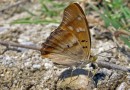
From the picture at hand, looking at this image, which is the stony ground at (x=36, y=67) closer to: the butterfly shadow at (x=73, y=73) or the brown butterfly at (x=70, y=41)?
the butterfly shadow at (x=73, y=73)

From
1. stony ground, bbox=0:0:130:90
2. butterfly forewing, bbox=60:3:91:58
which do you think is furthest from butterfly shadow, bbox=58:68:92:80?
butterfly forewing, bbox=60:3:91:58

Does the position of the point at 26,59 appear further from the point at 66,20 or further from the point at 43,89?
the point at 66,20

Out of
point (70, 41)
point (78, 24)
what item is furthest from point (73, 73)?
point (78, 24)

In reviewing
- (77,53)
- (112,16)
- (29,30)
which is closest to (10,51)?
(29,30)

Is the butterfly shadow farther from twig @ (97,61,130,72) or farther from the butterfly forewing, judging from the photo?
the butterfly forewing

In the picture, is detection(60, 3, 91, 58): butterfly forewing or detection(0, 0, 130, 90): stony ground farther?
detection(0, 0, 130, 90): stony ground
